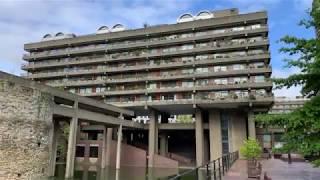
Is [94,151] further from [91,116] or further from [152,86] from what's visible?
[91,116]

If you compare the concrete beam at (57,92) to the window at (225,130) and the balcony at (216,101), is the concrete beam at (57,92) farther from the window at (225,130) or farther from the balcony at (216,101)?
the window at (225,130)

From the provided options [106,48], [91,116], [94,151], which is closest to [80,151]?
[94,151]

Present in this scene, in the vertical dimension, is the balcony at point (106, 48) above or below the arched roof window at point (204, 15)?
below

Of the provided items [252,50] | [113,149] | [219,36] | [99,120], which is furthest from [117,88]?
[252,50]

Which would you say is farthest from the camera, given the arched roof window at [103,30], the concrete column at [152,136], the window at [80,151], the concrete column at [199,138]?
the arched roof window at [103,30]

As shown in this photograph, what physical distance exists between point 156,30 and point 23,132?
113ft

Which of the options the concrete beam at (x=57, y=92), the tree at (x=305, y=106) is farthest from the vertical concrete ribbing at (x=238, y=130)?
the tree at (x=305, y=106)

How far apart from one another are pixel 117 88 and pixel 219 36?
19.7 metres

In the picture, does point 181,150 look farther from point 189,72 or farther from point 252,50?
point 252,50

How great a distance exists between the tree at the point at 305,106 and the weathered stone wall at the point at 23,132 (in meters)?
19.8

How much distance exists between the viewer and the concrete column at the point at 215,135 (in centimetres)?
4978

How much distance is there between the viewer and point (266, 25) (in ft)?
157

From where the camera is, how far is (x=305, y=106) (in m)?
9.09

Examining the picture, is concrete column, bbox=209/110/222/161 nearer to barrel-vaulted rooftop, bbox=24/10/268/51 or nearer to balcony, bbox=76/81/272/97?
balcony, bbox=76/81/272/97
